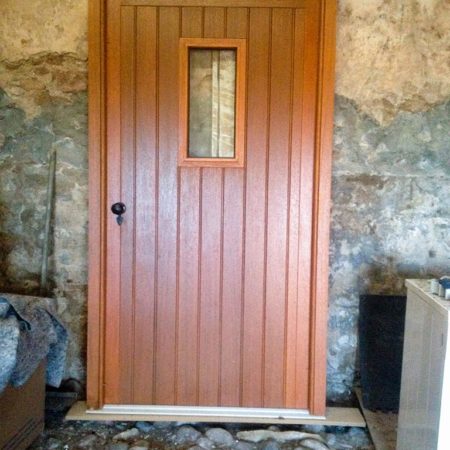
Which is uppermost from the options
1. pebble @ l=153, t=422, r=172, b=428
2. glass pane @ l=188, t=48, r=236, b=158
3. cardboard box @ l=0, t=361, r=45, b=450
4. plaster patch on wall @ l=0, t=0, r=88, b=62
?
plaster patch on wall @ l=0, t=0, r=88, b=62

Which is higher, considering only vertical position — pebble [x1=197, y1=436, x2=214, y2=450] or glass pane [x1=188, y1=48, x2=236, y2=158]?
glass pane [x1=188, y1=48, x2=236, y2=158]

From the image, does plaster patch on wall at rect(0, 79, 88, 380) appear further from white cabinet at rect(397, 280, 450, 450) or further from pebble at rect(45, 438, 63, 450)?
white cabinet at rect(397, 280, 450, 450)

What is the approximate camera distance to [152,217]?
2168mm

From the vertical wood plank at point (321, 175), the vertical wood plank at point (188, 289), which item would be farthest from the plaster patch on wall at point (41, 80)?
the vertical wood plank at point (321, 175)

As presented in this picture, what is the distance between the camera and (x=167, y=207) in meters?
2.16

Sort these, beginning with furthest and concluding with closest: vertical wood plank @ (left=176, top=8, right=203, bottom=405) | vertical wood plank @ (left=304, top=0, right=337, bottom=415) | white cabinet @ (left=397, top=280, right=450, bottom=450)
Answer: vertical wood plank @ (left=176, top=8, right=203, bottom=405), vertical wood plank @ (left=304, top=0, right=337, bottom=415), white cabinet @ (left=397, top=280, right=450, bottom=450)

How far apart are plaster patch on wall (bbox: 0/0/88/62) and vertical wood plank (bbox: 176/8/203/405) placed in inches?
30.2

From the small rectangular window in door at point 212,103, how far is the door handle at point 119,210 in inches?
13.0

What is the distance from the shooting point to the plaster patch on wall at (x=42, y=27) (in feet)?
7.04

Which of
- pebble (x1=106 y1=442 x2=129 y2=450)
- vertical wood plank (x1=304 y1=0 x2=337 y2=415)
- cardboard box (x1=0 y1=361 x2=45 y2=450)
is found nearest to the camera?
cardboard box (x1=0 y1=361 x2=45 y2=450)

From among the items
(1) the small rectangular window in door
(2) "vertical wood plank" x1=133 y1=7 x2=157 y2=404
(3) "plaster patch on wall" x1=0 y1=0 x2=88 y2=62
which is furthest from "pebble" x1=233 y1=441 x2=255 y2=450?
(3) "plaster patch on wall" x1=0 y1=0 x2=88 y2=62

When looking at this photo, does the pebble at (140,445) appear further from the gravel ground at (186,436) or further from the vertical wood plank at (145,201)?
the vertical wood plank at (145,201)

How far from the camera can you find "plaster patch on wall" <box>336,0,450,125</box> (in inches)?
83.7

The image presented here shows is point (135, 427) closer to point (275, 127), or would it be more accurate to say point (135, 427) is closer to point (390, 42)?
point (275, 127)
